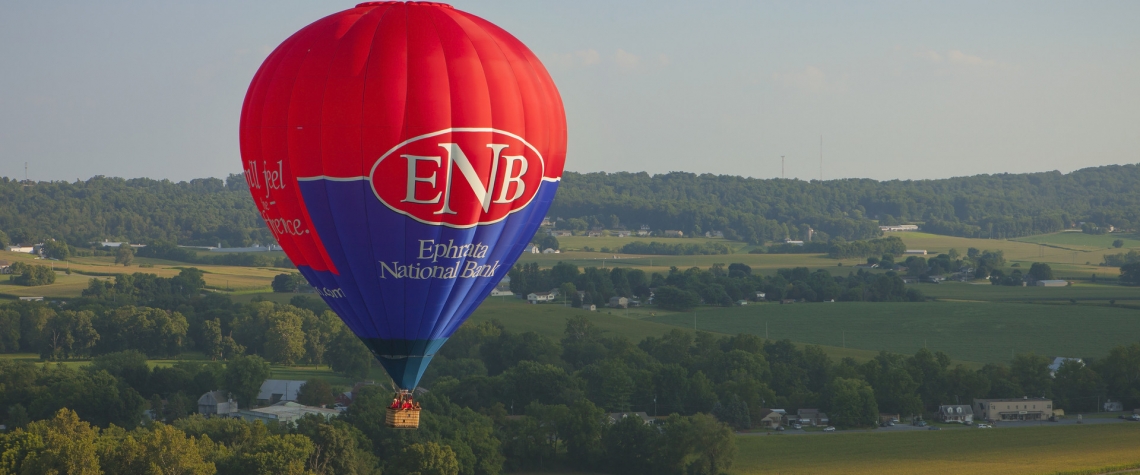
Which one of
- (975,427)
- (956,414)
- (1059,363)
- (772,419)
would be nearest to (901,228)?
(1059,363)

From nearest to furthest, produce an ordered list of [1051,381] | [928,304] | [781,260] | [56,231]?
[1051,381]
[928,304]
[781,260]
[56,231]

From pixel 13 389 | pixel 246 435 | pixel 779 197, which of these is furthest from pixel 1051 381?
pixel 779 197

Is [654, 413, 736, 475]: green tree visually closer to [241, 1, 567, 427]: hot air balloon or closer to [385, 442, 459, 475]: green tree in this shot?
[385, 442, 459, 475]: green tree

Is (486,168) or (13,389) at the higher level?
(486,168)

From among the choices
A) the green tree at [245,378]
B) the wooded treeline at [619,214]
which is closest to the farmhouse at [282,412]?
the green tree at [245,378]

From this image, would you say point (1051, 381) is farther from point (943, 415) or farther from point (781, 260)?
point (781, 260)

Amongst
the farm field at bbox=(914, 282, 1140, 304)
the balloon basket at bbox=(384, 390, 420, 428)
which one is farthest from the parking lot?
the farm field at bbox=(914, 282, 1140, 304)

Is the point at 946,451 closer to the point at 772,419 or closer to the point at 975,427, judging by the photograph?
the point at 975,427
